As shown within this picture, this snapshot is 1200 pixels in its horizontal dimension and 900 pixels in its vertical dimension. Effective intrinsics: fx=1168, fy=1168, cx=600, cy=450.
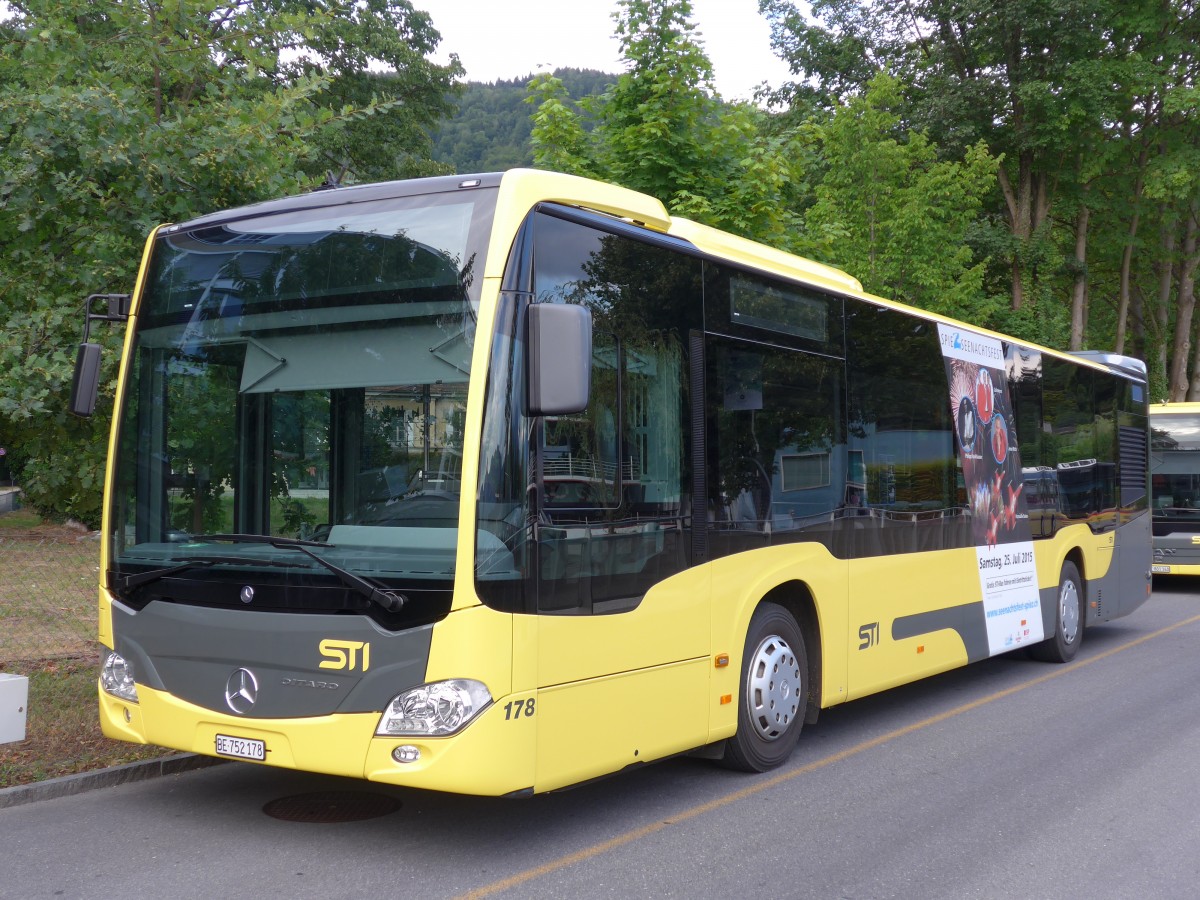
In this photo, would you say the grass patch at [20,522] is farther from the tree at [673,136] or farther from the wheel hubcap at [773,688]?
the wheel hubcap at [773,688]

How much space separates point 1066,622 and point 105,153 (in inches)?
378

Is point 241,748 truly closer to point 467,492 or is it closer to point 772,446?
point 467,492

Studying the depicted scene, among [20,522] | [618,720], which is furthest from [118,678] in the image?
[20,522]

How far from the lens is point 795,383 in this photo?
24.1ft

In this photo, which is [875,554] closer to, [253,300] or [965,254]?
[253,300]

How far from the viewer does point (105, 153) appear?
25.0 ft

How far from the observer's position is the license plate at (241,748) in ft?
17.2

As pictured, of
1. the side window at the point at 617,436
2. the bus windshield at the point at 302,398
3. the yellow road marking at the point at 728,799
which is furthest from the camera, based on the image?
the side window at the point at 617,436

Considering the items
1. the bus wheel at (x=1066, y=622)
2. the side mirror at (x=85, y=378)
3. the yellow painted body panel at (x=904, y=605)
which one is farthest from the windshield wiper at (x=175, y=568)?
the bus wheel at (x=1066, y=622)

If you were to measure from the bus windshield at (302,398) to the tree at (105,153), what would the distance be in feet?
6.37

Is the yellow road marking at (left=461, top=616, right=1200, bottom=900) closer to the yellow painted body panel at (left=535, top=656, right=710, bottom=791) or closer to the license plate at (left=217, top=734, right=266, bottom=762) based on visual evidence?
the yellow painted body panel at (left=535, top=656, right=710, bottom=791)

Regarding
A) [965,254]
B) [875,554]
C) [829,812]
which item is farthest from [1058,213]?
[829,812]

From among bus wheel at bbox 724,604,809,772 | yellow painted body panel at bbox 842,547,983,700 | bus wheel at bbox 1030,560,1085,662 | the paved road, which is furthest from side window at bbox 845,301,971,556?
bus wheel at bbox 1030,560,1085,662

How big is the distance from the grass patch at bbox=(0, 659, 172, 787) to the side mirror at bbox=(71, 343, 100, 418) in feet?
6.92
